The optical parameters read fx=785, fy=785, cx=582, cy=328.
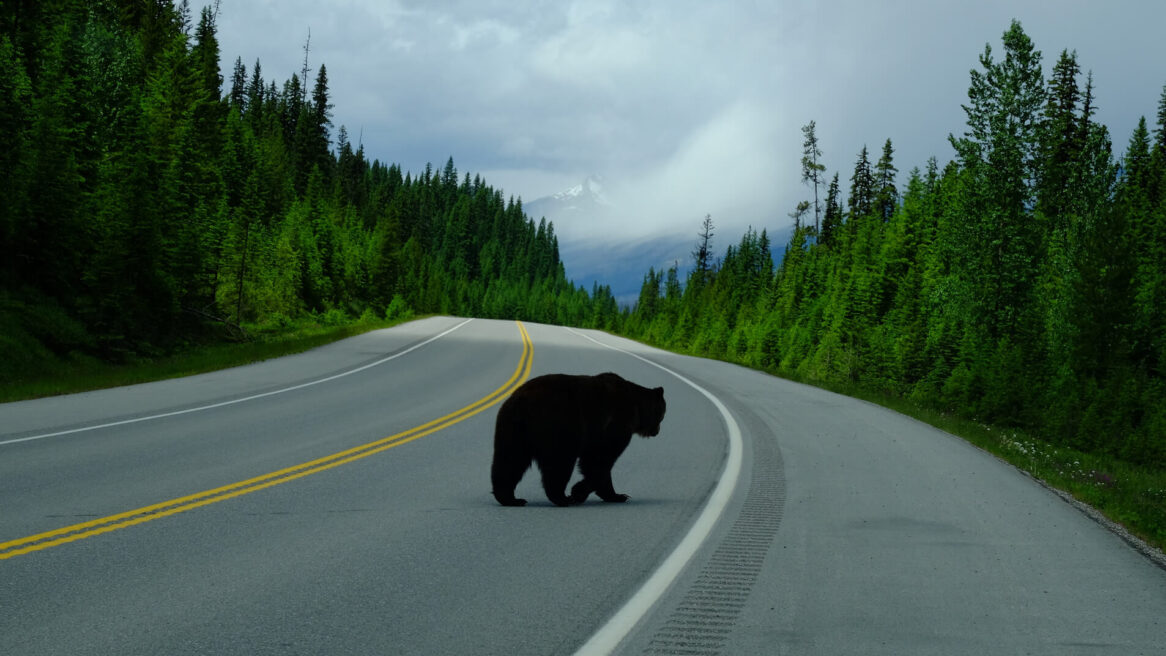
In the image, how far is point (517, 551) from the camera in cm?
529

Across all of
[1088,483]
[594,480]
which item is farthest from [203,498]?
[1088,483]

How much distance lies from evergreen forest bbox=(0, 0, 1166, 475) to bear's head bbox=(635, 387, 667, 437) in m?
17.1

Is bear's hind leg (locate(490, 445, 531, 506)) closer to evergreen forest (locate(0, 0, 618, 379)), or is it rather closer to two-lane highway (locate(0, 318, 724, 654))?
two-lane highway (locate(0, 318, 724, 654))

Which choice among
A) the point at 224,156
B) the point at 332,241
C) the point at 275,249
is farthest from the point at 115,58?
the point at 332,241

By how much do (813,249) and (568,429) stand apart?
77.9 m

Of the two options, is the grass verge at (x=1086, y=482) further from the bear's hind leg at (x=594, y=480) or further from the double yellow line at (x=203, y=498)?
the double yellow line at (x=203, y=498)

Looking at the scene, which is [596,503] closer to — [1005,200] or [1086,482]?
[1086,482]

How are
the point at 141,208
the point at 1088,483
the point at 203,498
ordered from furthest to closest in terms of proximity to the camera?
the point at 141,208 → the point at 1088,483 → the point at 203,498

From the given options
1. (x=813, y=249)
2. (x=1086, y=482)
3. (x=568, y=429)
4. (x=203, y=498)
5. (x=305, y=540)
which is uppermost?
(x=813, y=249)

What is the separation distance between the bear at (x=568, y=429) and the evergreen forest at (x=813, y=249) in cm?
1703

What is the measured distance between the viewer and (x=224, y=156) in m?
62.1

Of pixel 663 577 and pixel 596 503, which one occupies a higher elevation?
pixel 663 577

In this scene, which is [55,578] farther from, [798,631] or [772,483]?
[772,483]

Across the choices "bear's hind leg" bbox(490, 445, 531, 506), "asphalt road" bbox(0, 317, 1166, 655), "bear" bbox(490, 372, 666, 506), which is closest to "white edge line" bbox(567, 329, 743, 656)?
"asphalt road" bbox(0, 317, 1166, 655)
